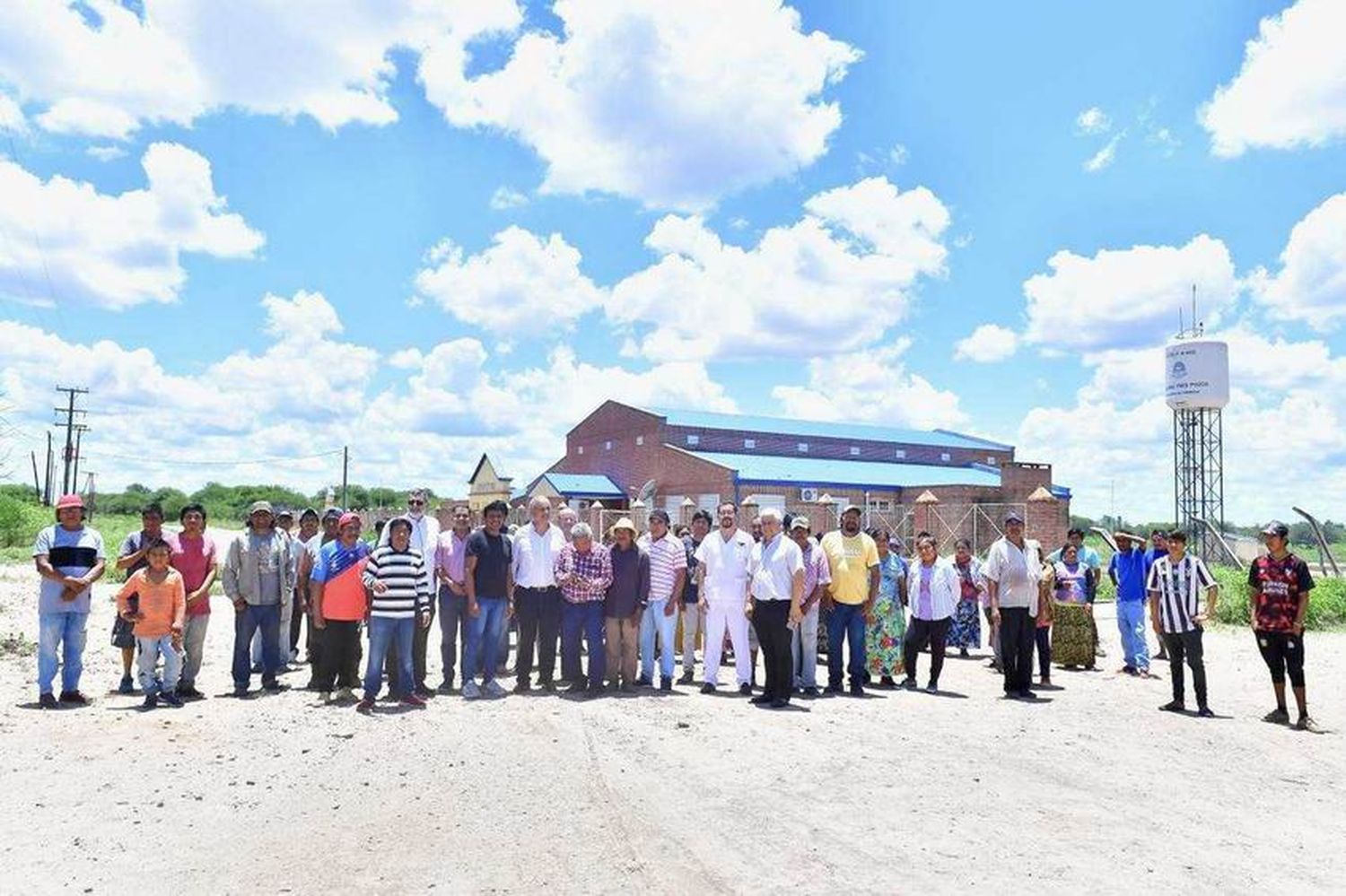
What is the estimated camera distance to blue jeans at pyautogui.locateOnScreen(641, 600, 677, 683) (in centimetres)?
905

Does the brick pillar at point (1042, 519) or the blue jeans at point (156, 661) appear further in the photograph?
the brick pillar at point (1042, 519)

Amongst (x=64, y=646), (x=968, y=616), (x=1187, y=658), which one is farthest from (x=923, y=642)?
(x=64, y=646)

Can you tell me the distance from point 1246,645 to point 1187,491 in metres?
27.9

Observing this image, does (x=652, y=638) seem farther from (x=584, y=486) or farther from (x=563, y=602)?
(x=584, y=486)

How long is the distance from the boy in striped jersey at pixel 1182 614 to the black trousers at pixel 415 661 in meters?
7.14

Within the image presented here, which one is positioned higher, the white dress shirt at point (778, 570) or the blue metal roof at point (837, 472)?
the blue metal roof at point (837, 472)

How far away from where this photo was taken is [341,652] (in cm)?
847

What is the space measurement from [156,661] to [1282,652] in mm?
10115

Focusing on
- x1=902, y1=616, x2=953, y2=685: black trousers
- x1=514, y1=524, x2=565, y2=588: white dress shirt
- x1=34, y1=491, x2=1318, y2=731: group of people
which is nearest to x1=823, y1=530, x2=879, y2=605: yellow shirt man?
x1=34, y1=491, x2=1318, y2=731: group of people

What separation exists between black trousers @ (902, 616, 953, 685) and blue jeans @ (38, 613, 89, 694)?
8001 millimetres

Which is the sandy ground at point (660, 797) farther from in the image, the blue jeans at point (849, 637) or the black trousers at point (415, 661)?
the black trousers at point (415, 661)

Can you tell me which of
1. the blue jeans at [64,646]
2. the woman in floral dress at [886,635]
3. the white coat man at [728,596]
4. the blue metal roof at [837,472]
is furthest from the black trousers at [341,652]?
the blue metal roof at [837,472]

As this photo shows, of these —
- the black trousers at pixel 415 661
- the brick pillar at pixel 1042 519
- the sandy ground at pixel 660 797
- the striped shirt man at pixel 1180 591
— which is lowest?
the sandy ground at pixel 660 797

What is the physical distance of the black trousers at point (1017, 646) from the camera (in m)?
9.20
